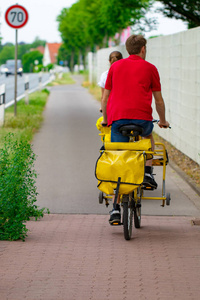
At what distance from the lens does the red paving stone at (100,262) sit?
471 cm

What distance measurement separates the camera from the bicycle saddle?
6578 mm

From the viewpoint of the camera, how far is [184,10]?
26.4m

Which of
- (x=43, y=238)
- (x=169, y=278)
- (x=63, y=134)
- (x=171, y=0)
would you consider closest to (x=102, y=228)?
(x=43, y=238)

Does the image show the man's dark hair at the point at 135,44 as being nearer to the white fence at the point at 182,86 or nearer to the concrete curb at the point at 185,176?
the concrete curb at the point at 185,176

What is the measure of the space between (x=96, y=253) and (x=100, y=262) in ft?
1.15

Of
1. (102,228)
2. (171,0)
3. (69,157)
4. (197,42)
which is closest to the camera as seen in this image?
(102,228)

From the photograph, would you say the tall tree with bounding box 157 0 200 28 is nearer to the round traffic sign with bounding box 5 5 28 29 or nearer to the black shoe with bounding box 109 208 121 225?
the round traffic sign with bounding box 5 5 28 29

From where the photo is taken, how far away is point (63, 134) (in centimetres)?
1661

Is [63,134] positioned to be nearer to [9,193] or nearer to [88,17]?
[9,193]

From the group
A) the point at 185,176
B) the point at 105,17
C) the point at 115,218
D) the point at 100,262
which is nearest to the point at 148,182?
the point at 115,218

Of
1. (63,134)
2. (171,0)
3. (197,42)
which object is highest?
(171,0)

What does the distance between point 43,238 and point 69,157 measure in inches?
243

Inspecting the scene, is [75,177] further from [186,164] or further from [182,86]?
[182,86]

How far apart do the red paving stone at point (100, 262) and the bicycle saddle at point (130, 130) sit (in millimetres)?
1016
